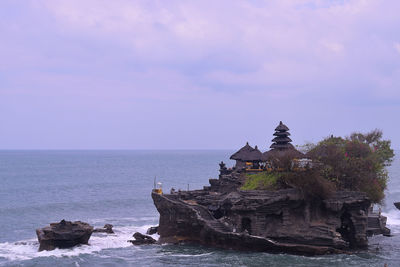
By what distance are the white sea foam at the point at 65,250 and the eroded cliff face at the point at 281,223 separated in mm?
6220

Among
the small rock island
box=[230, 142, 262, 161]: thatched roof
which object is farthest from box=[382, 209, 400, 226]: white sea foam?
box=[230, 142, 262, 161]: thatched roof

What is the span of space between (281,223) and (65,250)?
73.2 feet

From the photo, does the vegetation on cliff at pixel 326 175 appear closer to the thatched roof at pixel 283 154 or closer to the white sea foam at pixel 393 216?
the thatched roof at pixel 283 154

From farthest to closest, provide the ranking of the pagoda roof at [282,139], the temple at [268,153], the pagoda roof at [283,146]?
1. the pagoda roof at [282,139]
2. the pagoda roof at [283,146]
3. the temple at [268,153]

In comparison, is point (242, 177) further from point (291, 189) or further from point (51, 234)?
point (51, 234)

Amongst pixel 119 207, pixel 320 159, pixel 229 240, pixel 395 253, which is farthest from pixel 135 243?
pixel 119 207

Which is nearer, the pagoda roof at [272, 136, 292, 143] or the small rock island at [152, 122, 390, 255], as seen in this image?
the small rock island at [152, 122, 390, 255]

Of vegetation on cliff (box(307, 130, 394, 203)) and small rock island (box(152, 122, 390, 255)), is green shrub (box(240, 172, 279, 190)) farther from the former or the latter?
vegetation on cliff (box(307, 130, 394, 203))

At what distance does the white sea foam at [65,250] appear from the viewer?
4859 centimetres

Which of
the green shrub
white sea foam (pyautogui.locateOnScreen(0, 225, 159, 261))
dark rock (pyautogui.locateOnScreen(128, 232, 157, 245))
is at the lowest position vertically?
white sea foam (pyautogui.locateOnScreen(0, 225, 159, 261))

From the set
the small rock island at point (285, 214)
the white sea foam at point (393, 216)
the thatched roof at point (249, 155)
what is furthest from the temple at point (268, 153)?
the white sea foam at point (393, 216)

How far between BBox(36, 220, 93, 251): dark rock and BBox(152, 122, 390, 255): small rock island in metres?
8.55

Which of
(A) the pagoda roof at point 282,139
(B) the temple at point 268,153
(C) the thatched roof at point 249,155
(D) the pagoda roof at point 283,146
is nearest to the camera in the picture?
(B) the temple at point 268,153

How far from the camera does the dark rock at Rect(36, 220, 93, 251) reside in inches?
1959
